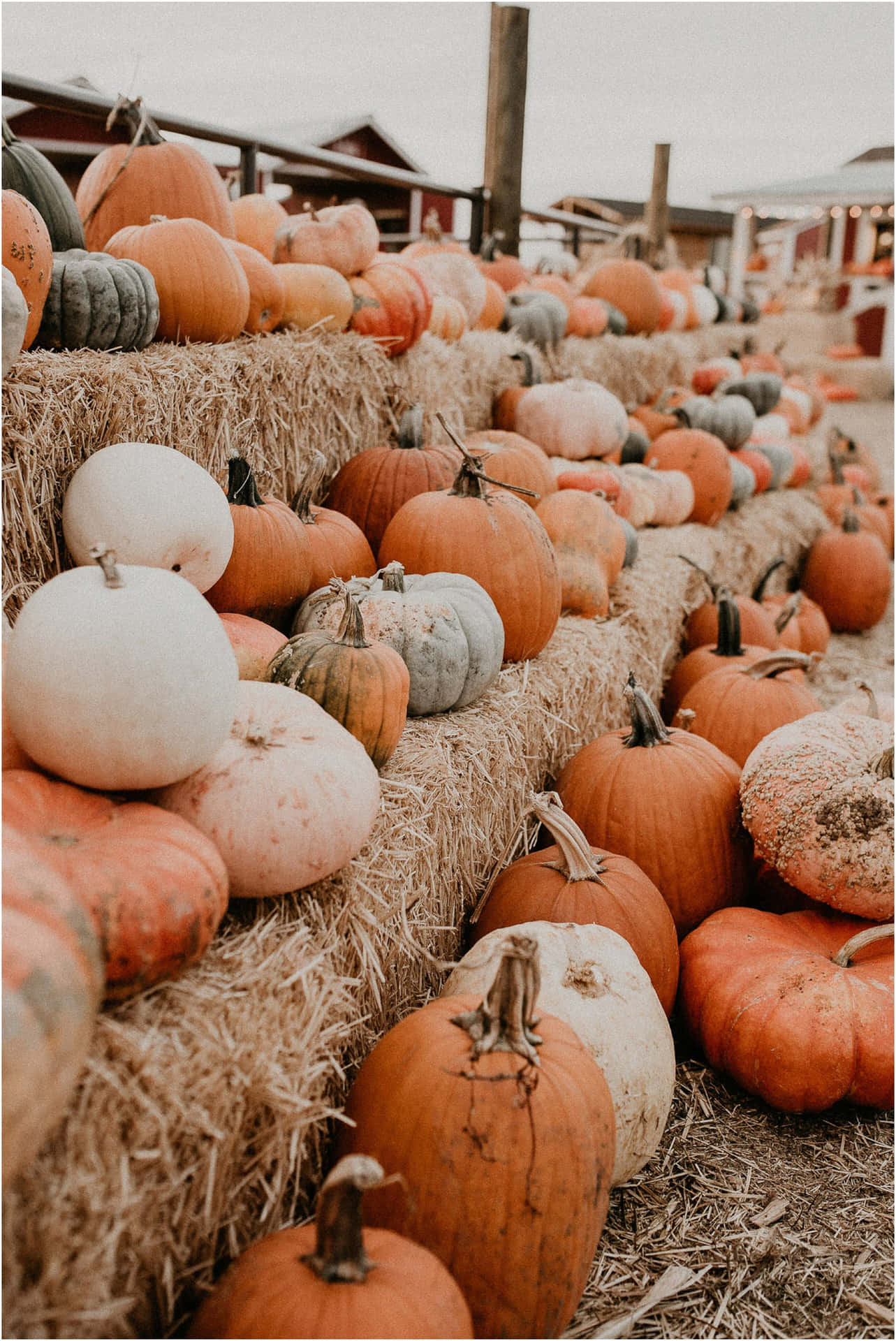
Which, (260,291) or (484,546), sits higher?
(260,291)

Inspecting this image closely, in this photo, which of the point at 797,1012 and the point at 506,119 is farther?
the point at 506,119

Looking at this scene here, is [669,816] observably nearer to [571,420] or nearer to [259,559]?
[259,559]

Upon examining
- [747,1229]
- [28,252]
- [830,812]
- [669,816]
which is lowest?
[747,1229]

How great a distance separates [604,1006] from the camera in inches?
71.3

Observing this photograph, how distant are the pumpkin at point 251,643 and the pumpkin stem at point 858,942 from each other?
1.36m

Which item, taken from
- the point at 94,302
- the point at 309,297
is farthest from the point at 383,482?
the point at 94,302

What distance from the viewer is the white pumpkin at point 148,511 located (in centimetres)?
188

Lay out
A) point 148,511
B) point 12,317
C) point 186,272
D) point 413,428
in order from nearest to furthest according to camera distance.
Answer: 1. point 12,317
2. point 148,511
3. point 186,272
4. point 413,428

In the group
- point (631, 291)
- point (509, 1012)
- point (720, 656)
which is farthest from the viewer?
point (631, 291)

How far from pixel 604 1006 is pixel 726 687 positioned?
5.48 feet

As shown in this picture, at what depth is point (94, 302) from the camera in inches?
88.5

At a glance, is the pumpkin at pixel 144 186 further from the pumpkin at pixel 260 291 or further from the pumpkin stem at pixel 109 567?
the pumpkin stem at pixel 109 567

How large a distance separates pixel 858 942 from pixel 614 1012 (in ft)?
2.09

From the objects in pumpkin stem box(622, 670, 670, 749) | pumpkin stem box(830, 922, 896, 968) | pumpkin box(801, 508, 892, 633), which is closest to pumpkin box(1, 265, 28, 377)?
pumpkin stem box(622, 670, 670, 749)
